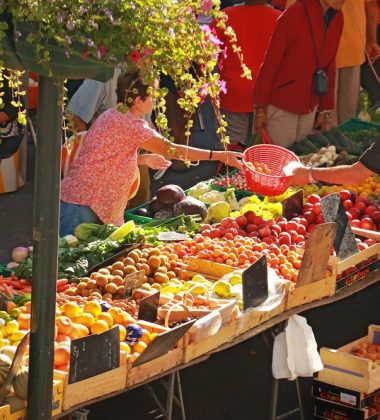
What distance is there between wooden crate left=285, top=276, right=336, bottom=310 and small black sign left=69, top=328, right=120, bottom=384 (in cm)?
136

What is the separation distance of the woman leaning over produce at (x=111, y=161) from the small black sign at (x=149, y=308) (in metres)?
1.75

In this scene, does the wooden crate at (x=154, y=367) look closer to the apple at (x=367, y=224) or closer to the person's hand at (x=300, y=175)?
the person's hand at (x=300, y=175)

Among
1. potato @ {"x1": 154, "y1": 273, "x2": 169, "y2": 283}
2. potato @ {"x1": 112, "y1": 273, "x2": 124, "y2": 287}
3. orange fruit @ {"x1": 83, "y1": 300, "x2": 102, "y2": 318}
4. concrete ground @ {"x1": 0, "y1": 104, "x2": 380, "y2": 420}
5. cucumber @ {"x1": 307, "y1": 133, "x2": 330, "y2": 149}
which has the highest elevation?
orange fruit @ {"x1": 83, "y1": 300, "x2": 102, "y2": 318}

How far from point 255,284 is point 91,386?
1214 millimetres

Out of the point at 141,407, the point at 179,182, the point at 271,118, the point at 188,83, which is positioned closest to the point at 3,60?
the point at 188,83

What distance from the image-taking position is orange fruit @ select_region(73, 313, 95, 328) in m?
4.64

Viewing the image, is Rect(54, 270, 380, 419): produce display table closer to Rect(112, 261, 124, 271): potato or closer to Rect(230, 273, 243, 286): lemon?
Rect(230, 273, 243, 286): lemon

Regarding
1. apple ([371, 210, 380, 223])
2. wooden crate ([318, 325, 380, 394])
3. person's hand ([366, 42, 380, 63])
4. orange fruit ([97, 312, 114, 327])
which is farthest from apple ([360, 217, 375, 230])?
person's hand ([366, 42, 380, 63])

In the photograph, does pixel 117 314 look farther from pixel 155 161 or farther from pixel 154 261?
pixel 155 161

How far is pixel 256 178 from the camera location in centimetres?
668

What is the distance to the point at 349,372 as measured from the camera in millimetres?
5441

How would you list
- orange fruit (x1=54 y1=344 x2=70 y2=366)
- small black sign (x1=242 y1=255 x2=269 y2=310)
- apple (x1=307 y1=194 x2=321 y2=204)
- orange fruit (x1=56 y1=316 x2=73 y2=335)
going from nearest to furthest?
orange fruit (x1=54 y1=344 x2=70 y2=366)
orange fruit (x1=56 y1=316 x2=73 y2=335)
small black sign (x1=242 y1=255 x2=269 y2=310)
apple (x1=307 y1=194 x2=321 y2=204)

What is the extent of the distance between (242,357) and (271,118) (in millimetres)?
2773

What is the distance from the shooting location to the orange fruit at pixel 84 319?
464cm
